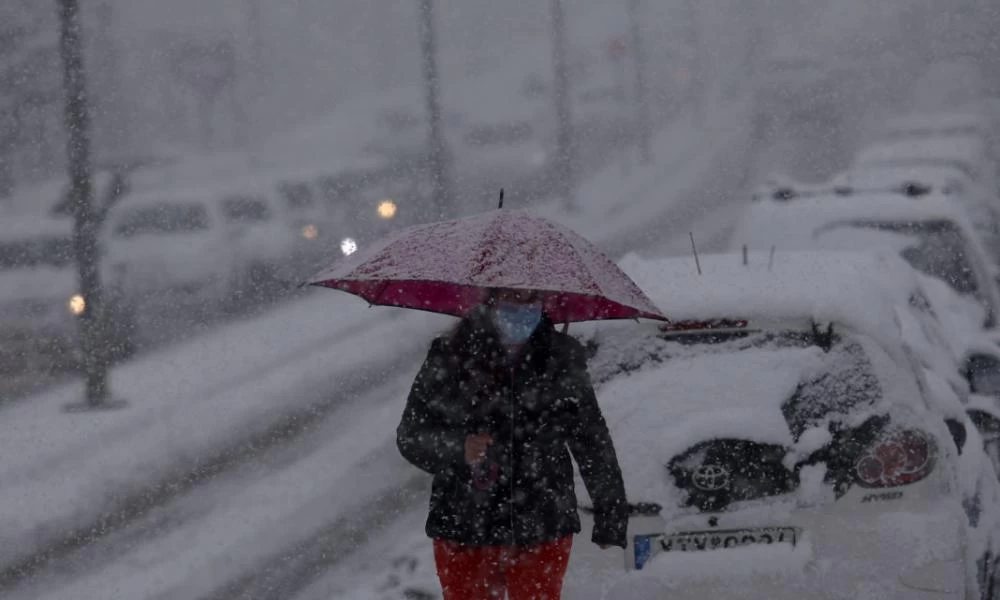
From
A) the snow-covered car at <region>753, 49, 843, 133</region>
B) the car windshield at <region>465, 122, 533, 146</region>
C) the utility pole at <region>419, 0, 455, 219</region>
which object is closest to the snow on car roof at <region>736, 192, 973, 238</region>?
the utility pole at <region>419, 0, 455, 219</region>

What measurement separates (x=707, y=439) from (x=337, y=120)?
33.7m

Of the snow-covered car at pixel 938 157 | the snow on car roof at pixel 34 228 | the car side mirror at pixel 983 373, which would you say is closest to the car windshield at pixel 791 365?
the car side mirror at pixel 983 373

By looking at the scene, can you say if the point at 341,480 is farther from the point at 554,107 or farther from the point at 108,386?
the point at 554,107

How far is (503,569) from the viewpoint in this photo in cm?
378

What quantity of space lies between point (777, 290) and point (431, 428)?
5.30 ft

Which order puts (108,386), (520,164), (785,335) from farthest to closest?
(520,164) → (108,386) → (785,335)

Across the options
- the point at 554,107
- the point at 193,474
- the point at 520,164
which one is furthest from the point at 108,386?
the point at 554,107

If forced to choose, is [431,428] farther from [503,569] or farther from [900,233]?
[900,233]

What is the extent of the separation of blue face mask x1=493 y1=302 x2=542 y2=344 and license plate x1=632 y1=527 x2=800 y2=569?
102 centimetres

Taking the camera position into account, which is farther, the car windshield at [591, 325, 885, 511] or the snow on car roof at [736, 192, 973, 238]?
the snow on car roof at [736, 192, 973, 238]

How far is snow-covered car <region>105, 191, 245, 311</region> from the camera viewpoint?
16.1 m

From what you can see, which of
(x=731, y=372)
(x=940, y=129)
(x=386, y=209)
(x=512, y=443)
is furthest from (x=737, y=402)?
(x=940, y=129)

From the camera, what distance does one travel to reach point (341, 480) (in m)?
8.74

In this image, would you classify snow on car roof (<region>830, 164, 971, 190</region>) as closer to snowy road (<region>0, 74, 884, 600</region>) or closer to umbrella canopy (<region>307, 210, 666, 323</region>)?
snowy road (<region>0, 74, 884, 600</region>)
